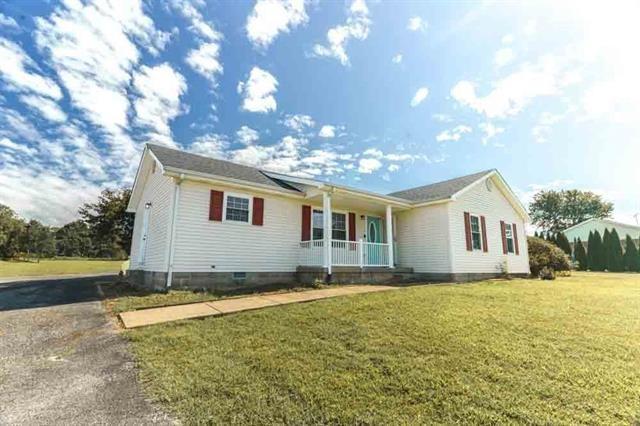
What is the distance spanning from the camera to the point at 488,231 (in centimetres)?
1430

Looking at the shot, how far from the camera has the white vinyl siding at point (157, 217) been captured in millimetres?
9601

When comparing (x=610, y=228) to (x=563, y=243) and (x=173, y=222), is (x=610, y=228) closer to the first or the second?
(x=563, y=243)

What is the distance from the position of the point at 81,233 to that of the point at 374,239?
81.2 meters

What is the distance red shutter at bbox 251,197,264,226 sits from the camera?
416 inches

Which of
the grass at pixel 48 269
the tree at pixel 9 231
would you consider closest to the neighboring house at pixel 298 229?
the grass at pixel 48 269

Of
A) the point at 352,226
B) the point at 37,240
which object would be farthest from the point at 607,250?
the point at 37,240

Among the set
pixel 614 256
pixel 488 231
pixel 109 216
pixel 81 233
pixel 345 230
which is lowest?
pixel 614 256

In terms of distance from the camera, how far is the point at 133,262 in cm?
1390

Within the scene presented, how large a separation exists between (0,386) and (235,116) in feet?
50.4

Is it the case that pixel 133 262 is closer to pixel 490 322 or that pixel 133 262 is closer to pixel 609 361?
pixel 490 322

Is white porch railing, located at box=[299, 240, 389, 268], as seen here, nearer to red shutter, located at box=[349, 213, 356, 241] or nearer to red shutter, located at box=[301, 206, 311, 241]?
red shutter, located at box=[301, 206, 311, 241]

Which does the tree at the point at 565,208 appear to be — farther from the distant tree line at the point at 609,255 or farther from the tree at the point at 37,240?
the tree at the point at 37,240

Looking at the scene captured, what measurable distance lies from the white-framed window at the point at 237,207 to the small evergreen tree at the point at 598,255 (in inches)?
1242

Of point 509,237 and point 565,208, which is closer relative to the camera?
point 509,237
